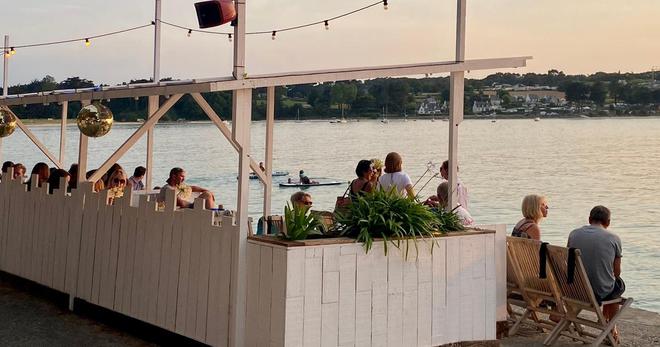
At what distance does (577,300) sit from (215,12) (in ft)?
11.1

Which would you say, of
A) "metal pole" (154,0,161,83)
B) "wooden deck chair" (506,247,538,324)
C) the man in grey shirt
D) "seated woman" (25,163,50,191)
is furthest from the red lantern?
"seated woman" (25,163,50,191)

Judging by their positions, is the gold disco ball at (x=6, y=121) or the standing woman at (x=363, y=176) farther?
the gold disco ball at (x=6, y=121)

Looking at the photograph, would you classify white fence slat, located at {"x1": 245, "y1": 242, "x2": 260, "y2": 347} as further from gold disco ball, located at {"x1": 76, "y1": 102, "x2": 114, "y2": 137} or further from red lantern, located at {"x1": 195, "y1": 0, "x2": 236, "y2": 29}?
gold disco ball, located at {"x1": 76, "y1": 102, "x2": 114, "y2": 137}

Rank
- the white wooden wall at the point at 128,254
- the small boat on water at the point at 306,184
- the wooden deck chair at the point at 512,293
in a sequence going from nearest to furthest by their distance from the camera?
1. the white wooden wall at the point at 128,254
2. the wooden deck chair at the point at 512,293
3. the small boat on water at the point at 306,184

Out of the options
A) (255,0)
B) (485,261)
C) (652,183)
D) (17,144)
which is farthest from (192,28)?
(17,144)

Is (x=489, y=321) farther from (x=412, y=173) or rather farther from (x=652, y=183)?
(x=652, y=183)

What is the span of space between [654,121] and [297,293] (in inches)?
6287

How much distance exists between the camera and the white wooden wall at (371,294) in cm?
575

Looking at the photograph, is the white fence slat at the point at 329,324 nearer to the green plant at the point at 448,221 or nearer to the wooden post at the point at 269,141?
the green plant at the point at 448,221

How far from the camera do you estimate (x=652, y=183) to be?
66625mm

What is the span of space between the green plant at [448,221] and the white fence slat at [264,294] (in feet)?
4.53

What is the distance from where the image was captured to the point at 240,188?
19.9 feet

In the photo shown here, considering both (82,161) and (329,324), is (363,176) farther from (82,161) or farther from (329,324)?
(329,324)

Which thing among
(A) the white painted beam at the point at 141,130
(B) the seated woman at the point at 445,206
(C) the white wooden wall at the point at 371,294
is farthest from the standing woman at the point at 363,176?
(A) the white painted beam at the point at 141,130
